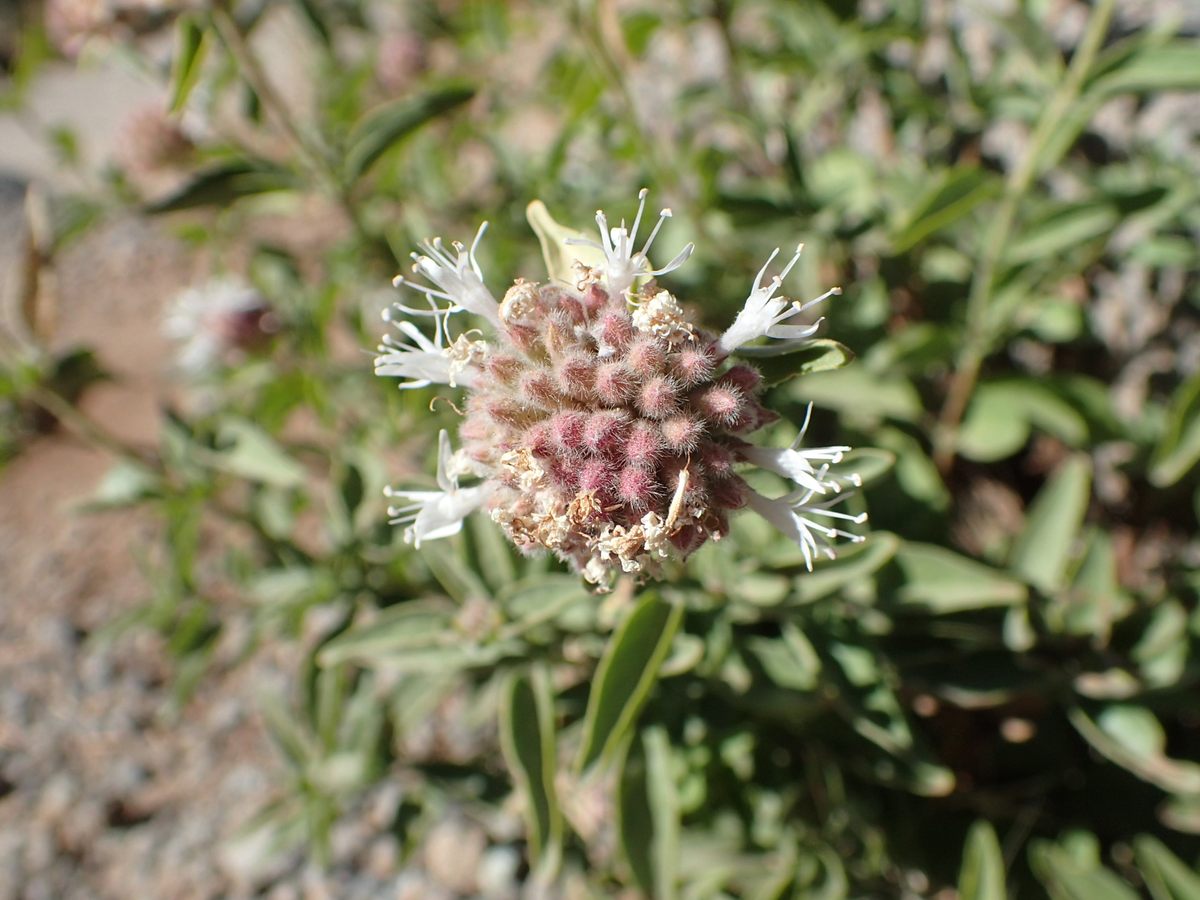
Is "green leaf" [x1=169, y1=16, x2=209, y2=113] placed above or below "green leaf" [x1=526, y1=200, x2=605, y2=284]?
above

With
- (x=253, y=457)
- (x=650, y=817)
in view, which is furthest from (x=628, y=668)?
(x=253, y=457)

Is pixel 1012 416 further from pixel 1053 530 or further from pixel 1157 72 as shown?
pixel 1157 72

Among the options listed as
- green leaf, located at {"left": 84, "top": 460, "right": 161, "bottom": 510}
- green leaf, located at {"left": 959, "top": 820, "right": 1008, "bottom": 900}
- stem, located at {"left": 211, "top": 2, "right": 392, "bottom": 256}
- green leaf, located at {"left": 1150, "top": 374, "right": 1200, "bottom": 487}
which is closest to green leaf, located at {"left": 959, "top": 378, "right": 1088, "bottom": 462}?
green leaf, located at {"left": 1150, "top": 374, "right": 1200, "bottom": 487}

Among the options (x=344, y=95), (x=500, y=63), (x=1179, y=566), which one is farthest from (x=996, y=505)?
(x=500, y=63)

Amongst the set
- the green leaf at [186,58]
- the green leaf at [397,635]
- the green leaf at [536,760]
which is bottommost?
the green leaf at [536,760]

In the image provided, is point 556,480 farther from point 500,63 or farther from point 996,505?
point 500,63

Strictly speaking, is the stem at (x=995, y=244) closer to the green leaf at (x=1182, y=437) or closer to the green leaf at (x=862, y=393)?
the green leaf at (x=862, y=393)

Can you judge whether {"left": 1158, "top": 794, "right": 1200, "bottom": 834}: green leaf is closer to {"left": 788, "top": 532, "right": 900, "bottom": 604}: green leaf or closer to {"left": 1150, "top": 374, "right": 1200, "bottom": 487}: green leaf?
{"left": 1150, "top": 374, "right": 1200, "bottom": 487}: green leaf

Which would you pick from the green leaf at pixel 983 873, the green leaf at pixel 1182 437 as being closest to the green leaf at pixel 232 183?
the green leaf at pixel 1182 437
